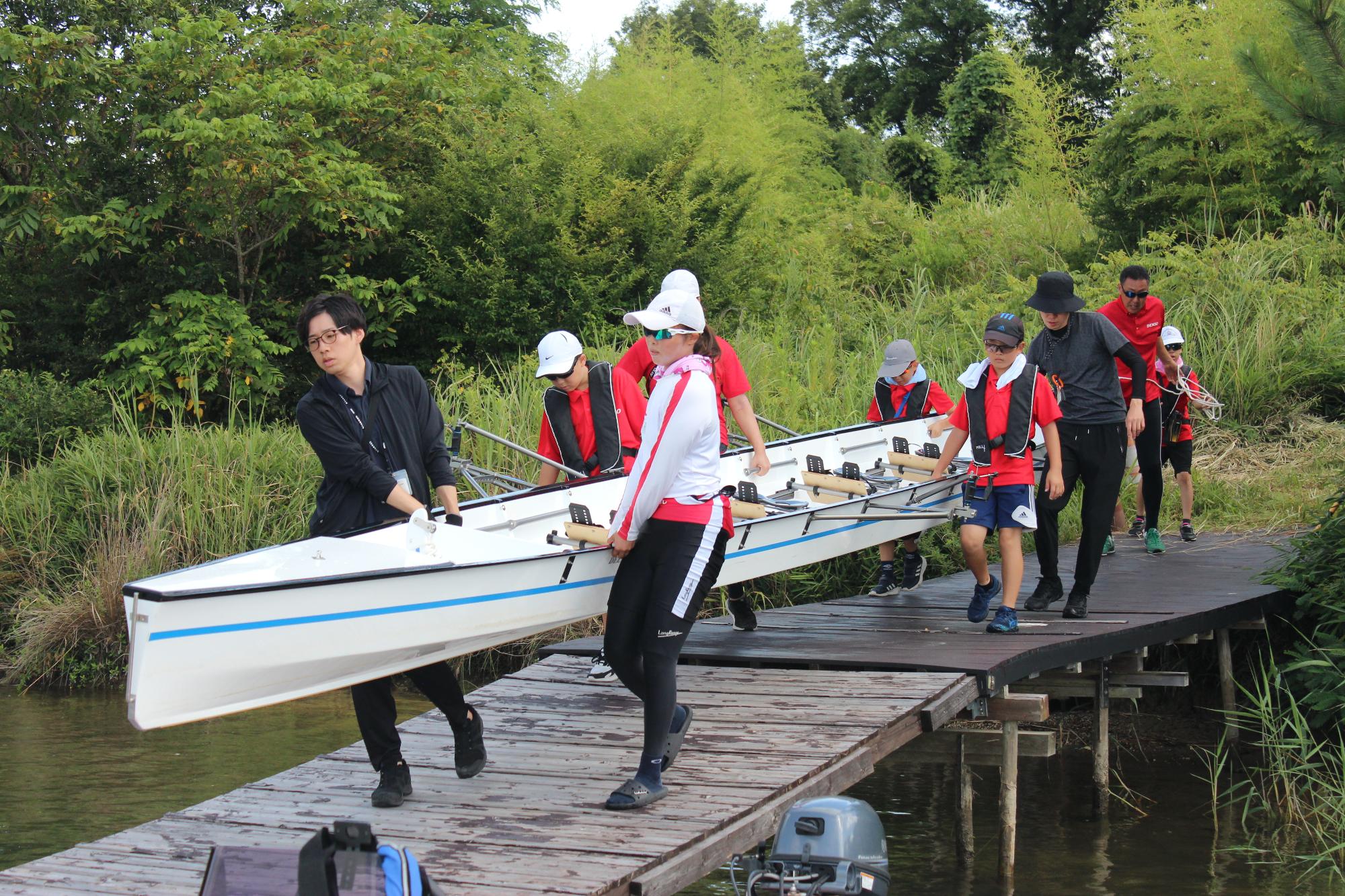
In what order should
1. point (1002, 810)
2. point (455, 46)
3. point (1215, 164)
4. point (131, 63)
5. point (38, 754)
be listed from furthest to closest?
1. point (455, 46)
2. point (1215, 164)
3. point (131, 63)
4. point (38, 754)
5. point (1002, 810)

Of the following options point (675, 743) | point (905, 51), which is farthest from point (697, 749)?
point (905, 51)

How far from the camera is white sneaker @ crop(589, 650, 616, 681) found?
21.9 ft

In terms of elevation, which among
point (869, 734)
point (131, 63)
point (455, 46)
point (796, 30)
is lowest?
point (869, 734)

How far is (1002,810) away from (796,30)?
61.7ft

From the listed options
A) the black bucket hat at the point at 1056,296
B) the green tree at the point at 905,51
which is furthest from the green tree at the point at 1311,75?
the green tree at the point at 905,51

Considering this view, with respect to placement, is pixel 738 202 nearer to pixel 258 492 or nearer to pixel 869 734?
pixel 258 492

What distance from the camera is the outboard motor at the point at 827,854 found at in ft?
11.6

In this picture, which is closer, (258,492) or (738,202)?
(258,492)

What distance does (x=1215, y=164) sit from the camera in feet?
50.9

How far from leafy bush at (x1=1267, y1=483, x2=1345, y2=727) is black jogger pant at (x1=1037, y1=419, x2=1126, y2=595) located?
119 centimetres

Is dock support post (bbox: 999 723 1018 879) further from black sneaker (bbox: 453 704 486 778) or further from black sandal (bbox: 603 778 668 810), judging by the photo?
black sneaker (bbox: 453 704 486 778)

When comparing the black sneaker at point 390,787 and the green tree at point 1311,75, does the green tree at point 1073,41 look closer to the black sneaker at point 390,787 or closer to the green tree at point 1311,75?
the green tree at point 1311,75

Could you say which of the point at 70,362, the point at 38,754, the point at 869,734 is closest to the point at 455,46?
the point at 70,362

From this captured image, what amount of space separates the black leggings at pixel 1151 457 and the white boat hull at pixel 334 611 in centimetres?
423
